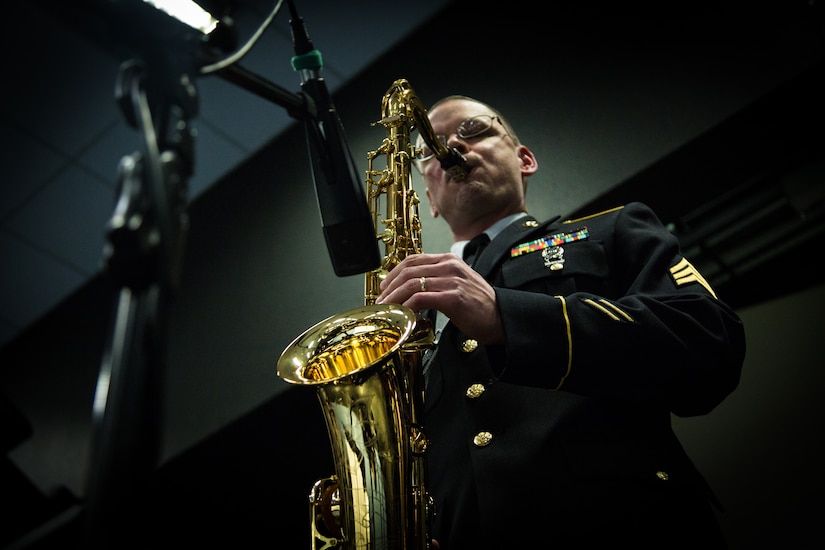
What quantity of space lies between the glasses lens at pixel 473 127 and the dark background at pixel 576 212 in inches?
17.4

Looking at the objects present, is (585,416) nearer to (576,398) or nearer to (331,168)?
(576,398)

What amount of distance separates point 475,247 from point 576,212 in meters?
0.68

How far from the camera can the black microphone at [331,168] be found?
3.93 feet

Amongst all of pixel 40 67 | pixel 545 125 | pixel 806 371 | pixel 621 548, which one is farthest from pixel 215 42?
pixel 806 371

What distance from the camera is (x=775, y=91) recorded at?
95.2 inches

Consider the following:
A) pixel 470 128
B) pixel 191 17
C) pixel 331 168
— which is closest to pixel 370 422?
pixel 331 168

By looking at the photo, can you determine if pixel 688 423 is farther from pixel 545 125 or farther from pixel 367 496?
pixel 367 496

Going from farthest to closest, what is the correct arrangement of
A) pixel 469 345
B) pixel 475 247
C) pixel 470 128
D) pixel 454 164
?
1. pixel 470 128
2. pixel 454 164
3. pixel 475 247
4. pixel 469 345

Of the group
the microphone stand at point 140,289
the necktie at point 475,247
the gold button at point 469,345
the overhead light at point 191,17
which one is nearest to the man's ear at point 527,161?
the necktie at point 475,247

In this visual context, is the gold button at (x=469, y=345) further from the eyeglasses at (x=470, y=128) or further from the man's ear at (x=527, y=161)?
the man's ear at (x=527, y=161)

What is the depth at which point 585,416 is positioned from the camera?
1.50m

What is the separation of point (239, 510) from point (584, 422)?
2015mm

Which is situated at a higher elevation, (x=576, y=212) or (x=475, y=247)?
(x=576, y=212)

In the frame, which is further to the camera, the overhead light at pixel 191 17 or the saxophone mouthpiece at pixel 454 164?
the saxophone mouthpiece at pixel 454 164
